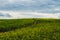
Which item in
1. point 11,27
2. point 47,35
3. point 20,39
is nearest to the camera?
point 20,39

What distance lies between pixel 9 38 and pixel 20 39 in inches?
76.8

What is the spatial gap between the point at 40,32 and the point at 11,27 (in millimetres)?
12766

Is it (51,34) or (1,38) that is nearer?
(1,38)

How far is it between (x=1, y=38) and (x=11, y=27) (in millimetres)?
14352

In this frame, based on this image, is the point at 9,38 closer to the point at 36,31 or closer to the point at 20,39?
the point at 20,39

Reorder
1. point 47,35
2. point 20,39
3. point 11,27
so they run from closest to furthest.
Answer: point 20,39 → point 47,35 → point 11,27

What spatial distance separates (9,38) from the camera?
3491 centimetres

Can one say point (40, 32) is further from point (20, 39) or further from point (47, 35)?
point (20, 39)

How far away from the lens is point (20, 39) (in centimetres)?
3444

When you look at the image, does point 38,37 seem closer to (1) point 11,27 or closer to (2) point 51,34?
(2) point 51,34

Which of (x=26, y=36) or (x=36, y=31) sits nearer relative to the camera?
(x=26, y=36)

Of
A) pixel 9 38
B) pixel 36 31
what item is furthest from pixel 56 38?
pixel 9 38

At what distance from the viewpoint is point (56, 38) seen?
3553cm

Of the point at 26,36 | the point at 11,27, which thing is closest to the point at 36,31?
the point at 26,36
